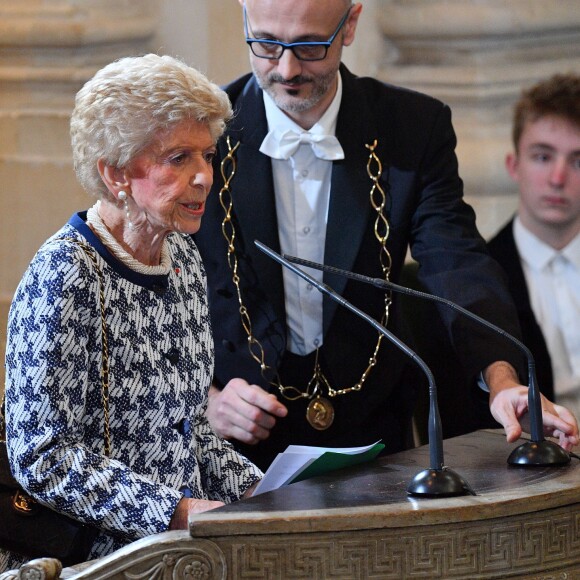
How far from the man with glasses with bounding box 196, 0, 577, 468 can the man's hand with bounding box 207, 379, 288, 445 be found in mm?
105

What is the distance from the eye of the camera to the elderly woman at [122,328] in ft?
7.64

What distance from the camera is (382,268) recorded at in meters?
3.33

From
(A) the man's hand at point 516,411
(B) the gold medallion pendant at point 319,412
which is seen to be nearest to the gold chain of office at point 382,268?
(B) the gold medallion pendant at point 319,412

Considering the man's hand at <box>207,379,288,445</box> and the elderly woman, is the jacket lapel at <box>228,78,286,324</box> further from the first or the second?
the elderly woman

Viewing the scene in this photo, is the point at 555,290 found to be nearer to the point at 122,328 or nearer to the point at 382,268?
the point at 382,268

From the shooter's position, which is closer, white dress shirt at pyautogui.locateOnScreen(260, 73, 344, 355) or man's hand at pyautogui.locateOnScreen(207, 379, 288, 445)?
man's hand at pyautogui.locateOnScreen(207, 379, 288, 445)

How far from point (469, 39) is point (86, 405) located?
332 cm

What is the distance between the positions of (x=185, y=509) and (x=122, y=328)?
0.35 m

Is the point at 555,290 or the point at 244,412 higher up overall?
the point at 555,290

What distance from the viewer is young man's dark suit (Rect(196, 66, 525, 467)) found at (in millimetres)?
3287

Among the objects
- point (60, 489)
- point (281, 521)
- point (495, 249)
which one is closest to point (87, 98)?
point (60, 489)

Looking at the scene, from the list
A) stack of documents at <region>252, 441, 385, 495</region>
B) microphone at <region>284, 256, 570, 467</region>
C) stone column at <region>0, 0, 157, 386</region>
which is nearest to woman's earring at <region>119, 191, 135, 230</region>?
microphone at <region>284, 256, 570, 467</region>

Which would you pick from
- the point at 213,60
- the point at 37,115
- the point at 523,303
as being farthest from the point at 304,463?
the point at 213,60

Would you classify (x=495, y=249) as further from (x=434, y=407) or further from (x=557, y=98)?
(x=434, y=407)
